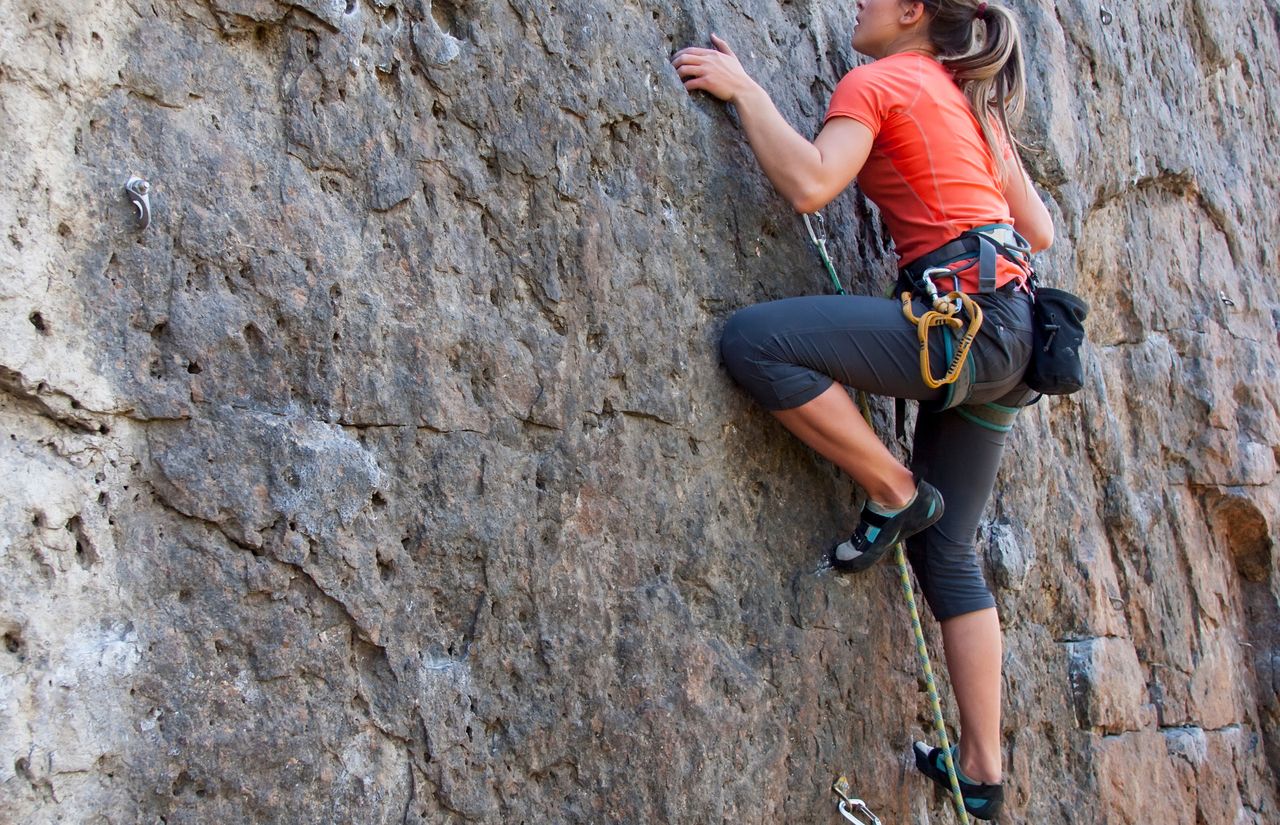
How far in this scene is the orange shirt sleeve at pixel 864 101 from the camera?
2.88 m

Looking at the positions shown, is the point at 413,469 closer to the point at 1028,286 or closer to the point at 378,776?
the point at 378,776

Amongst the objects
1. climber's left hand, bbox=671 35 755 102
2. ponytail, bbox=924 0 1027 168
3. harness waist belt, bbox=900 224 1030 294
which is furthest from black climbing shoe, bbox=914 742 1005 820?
climber's left hand, bbox=671 35 755 102

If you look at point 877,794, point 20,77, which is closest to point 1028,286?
point 877,794

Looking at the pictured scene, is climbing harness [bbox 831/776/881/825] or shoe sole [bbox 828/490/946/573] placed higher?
shoe sole [bbox 828/490/946/573]

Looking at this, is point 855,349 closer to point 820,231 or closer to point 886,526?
point 886,526

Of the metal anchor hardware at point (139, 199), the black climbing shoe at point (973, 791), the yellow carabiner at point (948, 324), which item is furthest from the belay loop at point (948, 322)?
the metal anchor hardware at point (139, 199)

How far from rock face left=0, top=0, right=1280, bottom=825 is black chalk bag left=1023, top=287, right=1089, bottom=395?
66cm

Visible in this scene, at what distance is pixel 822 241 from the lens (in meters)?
3.31

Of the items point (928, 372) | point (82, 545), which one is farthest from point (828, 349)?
point (82, 545)

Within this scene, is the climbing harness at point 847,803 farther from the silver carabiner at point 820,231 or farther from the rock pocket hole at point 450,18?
the rock pocket hole at point 450,18

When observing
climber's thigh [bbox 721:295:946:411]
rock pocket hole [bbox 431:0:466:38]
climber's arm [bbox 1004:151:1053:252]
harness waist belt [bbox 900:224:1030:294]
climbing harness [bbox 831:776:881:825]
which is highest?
rock pocket hole [bbox 431:0:466:38]

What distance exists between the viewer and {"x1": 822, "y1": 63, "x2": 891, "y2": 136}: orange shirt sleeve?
9.43 feet

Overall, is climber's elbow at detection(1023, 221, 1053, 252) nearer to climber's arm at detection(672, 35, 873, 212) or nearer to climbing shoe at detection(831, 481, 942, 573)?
climber's arm at detection(672, 35, 873, 212)

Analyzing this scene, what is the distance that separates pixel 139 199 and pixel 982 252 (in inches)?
75.4
